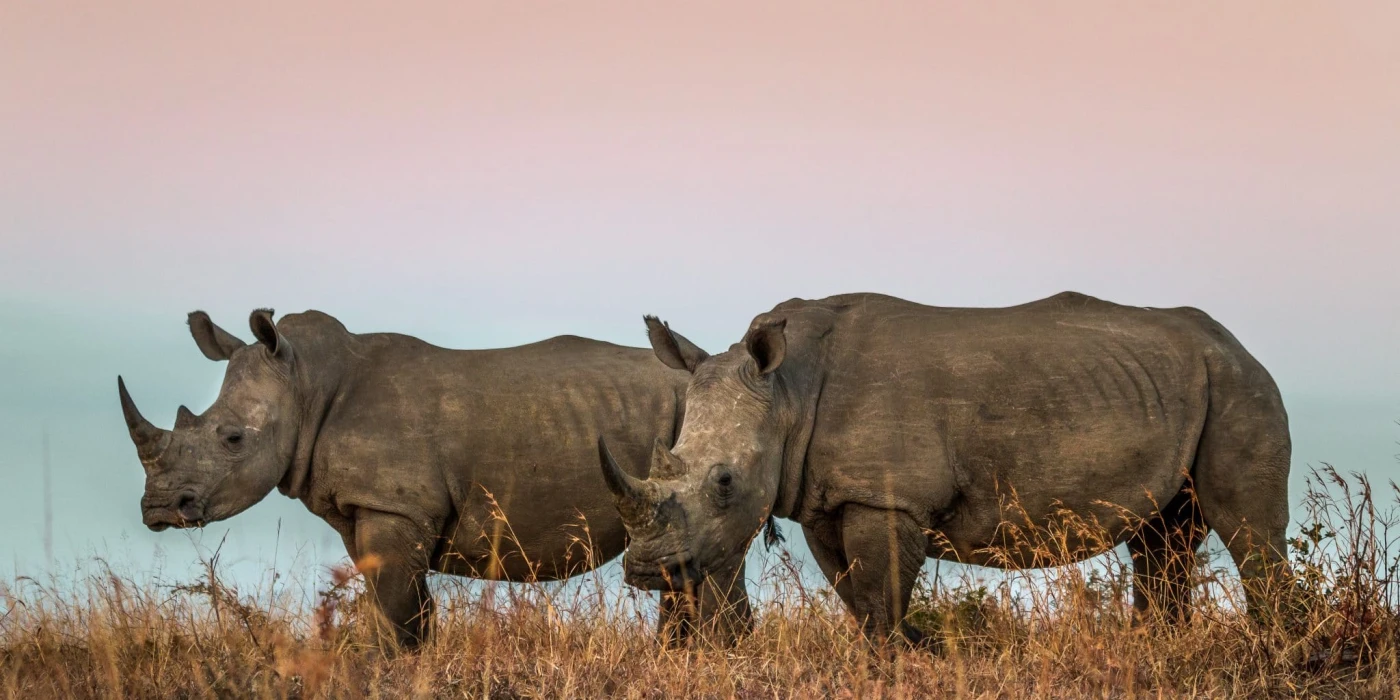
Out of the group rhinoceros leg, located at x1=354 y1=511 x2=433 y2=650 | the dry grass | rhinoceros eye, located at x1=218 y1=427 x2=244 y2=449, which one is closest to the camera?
the dry grass

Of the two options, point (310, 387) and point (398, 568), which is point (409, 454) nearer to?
point (398, 568)

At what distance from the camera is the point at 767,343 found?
9.12 m

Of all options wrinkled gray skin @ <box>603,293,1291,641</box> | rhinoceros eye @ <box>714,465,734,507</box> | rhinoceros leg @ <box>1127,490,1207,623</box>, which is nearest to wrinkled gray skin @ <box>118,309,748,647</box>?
wrinkled gray skin @ <box>603,293,1291,641</box>

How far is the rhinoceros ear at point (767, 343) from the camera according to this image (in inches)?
356

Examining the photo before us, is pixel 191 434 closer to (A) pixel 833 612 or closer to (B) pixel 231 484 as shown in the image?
(B) pixel 231 484

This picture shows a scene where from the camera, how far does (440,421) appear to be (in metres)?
11.0

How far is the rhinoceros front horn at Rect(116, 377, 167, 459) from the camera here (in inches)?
424

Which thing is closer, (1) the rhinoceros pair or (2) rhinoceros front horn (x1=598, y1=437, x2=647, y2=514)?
(2) rhinoceros front horn (x1=598, y1=437, x2=647, y2=514)

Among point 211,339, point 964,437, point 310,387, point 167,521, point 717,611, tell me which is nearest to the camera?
point 964,437

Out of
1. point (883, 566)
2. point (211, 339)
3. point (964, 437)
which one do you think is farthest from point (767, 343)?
point (211, 339)

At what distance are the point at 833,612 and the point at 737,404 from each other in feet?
6.36

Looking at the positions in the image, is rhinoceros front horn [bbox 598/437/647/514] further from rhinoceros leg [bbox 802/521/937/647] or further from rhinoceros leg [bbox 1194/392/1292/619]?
rhinoceros leg [bbox 1194/392/1292/619]

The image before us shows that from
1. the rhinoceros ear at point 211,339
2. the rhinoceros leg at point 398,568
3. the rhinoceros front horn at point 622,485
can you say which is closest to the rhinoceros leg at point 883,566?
the rhinoceros front horn at point 622,485

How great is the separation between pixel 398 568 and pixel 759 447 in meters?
2.83
